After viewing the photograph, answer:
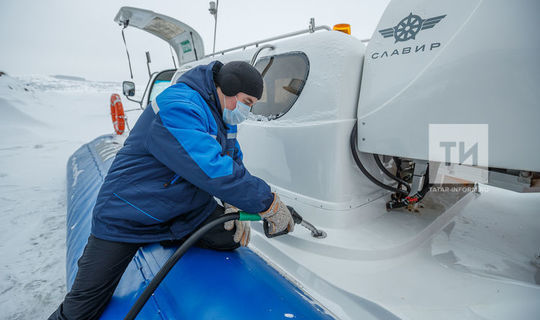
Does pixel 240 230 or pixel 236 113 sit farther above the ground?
pixel 236 113

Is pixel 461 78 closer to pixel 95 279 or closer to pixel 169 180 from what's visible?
pixel 169 180

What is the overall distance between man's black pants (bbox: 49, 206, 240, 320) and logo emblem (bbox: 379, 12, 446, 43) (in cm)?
193

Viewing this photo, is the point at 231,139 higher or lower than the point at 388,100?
lower

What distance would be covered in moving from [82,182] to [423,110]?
406cm

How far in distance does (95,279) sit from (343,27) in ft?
7.38

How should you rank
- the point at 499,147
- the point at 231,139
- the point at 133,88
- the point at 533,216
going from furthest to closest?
1. the point at 133,88
2. the point at 533,216
3. the point at 231,139
4. the point at 499,147

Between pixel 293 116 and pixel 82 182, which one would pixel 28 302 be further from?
pixel 293 116

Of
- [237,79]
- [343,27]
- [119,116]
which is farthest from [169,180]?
[119,116]

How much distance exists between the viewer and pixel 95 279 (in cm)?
125

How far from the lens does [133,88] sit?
490cm

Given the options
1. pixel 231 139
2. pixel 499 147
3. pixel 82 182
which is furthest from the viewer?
pixel 82 182

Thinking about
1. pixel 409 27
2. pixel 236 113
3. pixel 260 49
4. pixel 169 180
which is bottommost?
pixel 169 180

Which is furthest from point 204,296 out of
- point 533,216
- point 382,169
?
point 533,216

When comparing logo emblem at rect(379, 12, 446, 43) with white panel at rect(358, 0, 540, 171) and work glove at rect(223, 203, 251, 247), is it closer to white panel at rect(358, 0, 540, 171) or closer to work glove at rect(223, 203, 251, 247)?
white panel at rect(358, 0, 540, 171)
